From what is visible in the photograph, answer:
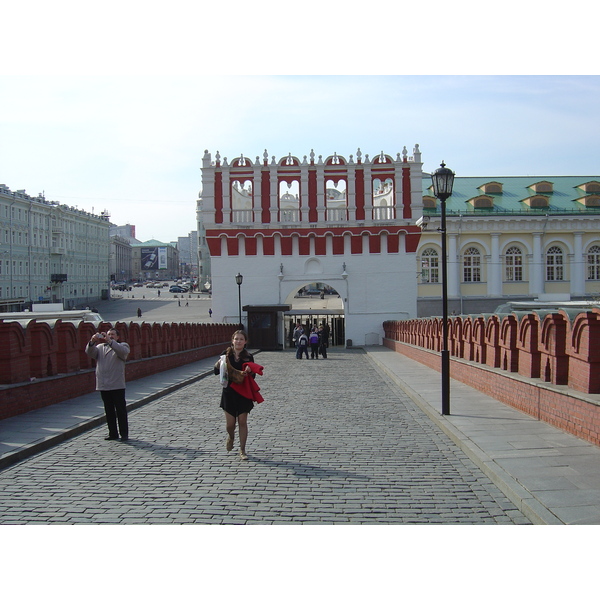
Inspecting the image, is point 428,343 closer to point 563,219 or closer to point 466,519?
point 466,519

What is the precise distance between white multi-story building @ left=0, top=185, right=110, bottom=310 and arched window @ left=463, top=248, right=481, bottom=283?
38.6m

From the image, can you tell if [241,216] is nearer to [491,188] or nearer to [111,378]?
[491,188]

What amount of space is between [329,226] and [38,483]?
3701 centimetres

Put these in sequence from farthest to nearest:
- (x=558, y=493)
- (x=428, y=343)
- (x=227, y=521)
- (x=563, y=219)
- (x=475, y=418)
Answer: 1. (x=563, y=219)
2. (x=428, y=343)
3. (x=475, y=418)
4. (x=558, y=493)
5. (x=227, y=521)

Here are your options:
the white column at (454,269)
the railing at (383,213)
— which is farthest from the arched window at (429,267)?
the railing at (383,213)

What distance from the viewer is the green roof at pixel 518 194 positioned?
5500cm

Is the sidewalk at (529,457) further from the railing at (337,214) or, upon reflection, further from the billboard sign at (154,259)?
the billboard sign at (154,259)

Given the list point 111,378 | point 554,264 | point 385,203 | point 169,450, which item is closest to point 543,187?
point 554,264

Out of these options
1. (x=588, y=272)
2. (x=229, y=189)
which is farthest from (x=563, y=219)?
(x=229, y=189)

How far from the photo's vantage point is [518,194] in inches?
2265

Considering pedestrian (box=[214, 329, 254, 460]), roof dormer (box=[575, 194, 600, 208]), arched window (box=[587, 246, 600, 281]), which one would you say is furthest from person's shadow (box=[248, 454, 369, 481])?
roof dormer (box=[575, 194, 600, 208])

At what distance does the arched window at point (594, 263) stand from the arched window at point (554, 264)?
95.0 inches

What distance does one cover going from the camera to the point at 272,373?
22.4 metres

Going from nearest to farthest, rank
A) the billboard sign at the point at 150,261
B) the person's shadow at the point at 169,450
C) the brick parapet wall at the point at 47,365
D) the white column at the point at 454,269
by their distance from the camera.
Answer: the person's shadow at the point at 169,450, the brick parapet wall at the point at 47,365, the white column at the point at 454,269, the billboard sign at the point at 150,261
